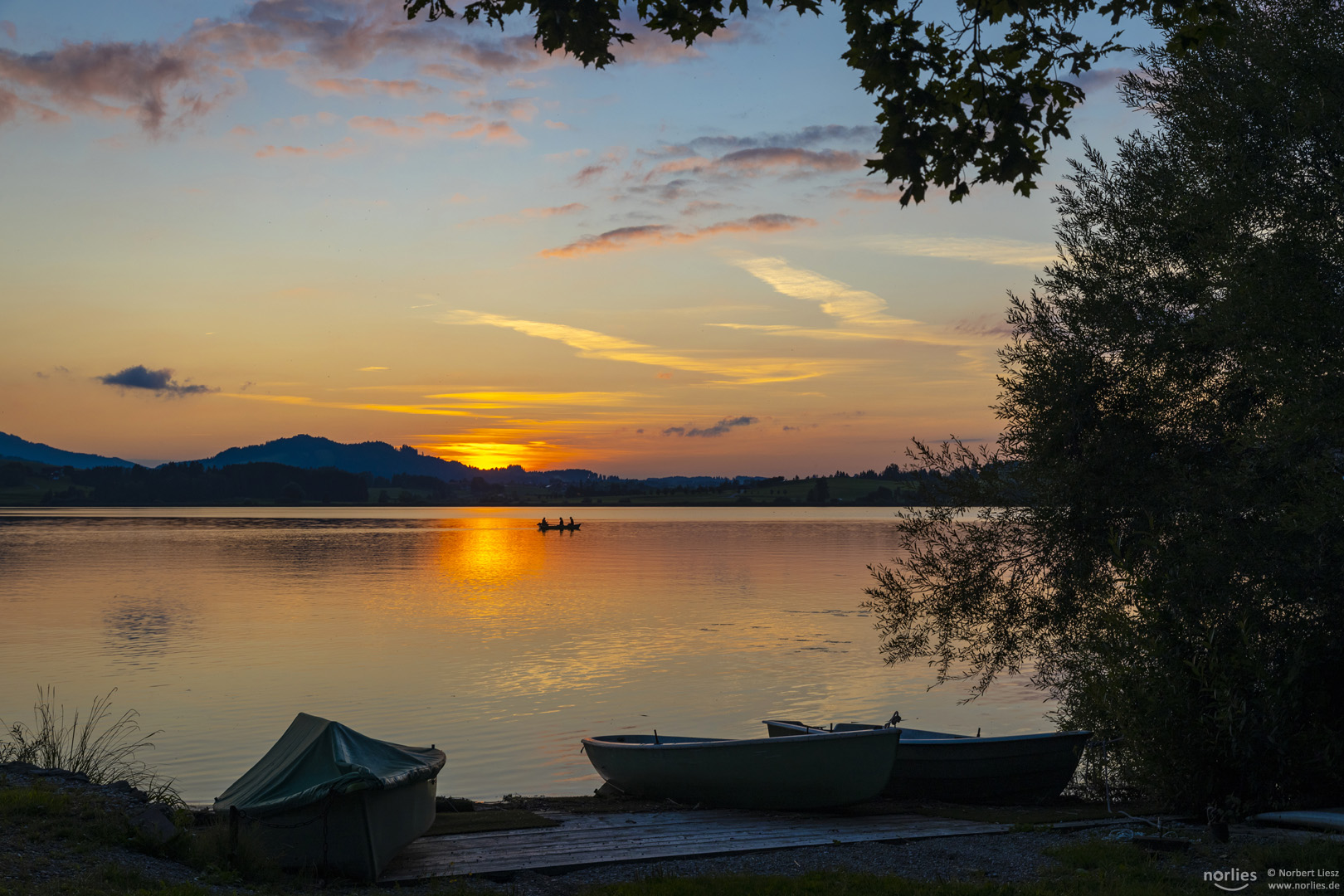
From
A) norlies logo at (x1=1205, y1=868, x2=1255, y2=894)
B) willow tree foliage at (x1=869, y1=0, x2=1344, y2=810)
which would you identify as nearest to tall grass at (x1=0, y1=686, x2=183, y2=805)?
norlies logo at (x1=1205, y1=868, x2=1255, y2=894)

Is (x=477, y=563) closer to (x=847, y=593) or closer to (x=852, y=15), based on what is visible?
(x=847, y=593)

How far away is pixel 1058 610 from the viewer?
18.8m

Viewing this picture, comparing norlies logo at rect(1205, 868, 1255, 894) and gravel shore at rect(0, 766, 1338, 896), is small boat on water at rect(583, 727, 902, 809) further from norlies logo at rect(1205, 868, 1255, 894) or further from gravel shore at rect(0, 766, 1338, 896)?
norlies logo at rect(1205, 868, 1255, 894)

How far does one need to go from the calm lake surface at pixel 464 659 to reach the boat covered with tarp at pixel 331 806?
697 centimetres

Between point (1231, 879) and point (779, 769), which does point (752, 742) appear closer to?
point (779, 769)

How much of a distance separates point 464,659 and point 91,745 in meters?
14.4

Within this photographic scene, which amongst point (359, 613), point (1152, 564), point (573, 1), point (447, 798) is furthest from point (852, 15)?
point (359, 613)

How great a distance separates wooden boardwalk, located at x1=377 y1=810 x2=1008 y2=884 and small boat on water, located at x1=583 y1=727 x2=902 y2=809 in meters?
0.29

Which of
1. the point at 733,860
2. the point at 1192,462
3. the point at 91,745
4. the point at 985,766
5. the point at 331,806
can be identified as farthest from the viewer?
the point at 91,745

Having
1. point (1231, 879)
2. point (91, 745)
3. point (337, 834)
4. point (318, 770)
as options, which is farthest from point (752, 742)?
point (91, 745)

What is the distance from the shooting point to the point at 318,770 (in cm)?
1146

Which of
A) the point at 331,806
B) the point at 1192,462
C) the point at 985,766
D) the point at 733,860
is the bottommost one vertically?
the point at 985,766

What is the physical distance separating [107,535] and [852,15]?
13212 cm

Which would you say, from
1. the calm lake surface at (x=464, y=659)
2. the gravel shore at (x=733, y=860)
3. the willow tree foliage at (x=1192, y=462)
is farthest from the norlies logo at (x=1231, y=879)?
the calm lake surface at (x=464, y=659)
